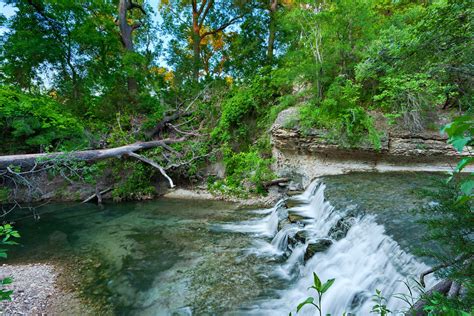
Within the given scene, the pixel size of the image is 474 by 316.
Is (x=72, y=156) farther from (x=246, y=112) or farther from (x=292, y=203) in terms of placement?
(x=246, y=112)

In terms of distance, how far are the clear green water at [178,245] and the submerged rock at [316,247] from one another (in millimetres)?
653

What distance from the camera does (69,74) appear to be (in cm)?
1266

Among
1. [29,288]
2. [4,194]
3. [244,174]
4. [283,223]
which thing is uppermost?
[244,174]

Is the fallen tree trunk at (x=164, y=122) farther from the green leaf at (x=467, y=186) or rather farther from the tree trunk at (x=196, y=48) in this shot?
the green leaf at (x=467, y=186)

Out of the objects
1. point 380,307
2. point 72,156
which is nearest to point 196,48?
point 72,156

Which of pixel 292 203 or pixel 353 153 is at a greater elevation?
pixel 353 153

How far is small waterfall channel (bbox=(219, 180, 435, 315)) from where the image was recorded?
3.27 m

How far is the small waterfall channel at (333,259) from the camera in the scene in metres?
3.27

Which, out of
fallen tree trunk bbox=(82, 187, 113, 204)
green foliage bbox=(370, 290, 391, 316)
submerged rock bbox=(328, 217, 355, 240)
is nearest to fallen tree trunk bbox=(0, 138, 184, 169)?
fallen tree trunk bbox=(82, 187, 113, 204)

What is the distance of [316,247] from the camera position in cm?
450

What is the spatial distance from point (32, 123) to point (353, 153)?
478 inches

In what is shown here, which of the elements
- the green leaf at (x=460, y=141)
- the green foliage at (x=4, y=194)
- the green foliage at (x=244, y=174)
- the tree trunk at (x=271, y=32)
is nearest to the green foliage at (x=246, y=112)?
the green foliage at (x=244, y=174)

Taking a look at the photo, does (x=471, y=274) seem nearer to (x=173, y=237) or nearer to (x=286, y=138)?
(x=173, y=237)

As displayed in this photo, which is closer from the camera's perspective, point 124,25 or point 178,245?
point 178,245
